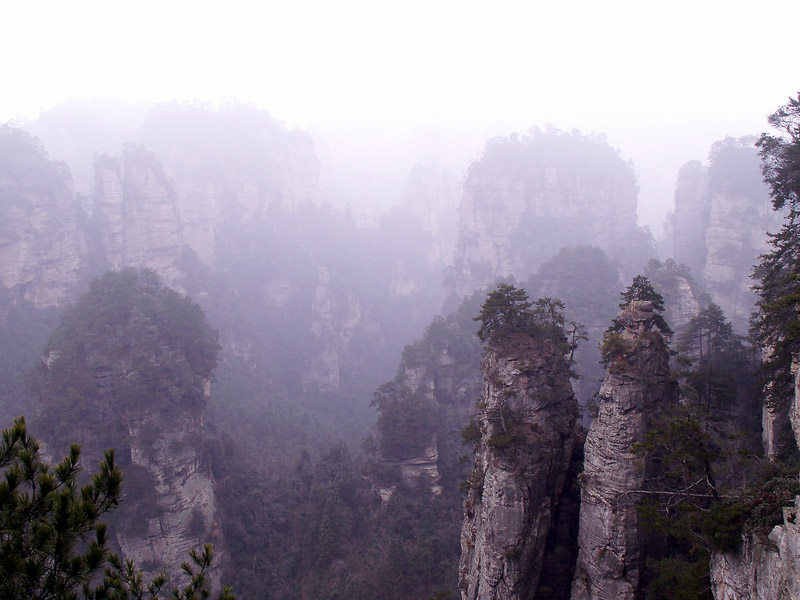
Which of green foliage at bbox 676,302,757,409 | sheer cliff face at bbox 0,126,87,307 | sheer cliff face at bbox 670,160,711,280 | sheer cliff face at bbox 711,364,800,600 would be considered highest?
sheer cliff face at bbox 670,160,711,280

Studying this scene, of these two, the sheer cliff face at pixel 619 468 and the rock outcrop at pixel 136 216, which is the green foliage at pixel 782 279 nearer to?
the sheer cliff face at pixel 619 468

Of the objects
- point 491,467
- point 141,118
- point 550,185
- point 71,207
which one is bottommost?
point 491,467

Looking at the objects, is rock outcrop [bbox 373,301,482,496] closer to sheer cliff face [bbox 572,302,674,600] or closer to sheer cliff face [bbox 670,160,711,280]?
sheer cliff face [bbox 572,302,674,600]

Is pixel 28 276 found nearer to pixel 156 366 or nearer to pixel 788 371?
pixel 156 366

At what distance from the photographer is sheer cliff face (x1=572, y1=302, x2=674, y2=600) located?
13299mm

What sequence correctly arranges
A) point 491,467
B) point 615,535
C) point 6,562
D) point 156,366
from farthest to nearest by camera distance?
point 156,366 → point 491,467 → point 615,535 → point 6,562

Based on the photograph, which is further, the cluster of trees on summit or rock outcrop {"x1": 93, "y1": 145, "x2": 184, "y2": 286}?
rock outcrop {"x1": 93, "y1": 145, "x2": 184, "y2": 286}

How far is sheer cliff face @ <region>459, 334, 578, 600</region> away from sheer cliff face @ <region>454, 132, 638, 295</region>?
44133mm

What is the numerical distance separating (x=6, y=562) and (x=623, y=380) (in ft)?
44.3

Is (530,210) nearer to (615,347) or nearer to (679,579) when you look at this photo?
(615,347)

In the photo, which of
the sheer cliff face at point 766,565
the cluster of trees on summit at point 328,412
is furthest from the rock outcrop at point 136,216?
the sheer cliff face at point 766,565

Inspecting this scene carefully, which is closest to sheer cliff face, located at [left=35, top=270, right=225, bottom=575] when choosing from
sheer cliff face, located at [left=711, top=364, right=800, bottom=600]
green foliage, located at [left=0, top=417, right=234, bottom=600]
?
green foliage, located at [left=0, top=417, right=234, bottom=600]

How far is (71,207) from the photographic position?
43844mm

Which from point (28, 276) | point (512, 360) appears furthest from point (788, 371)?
point (28, 276)
